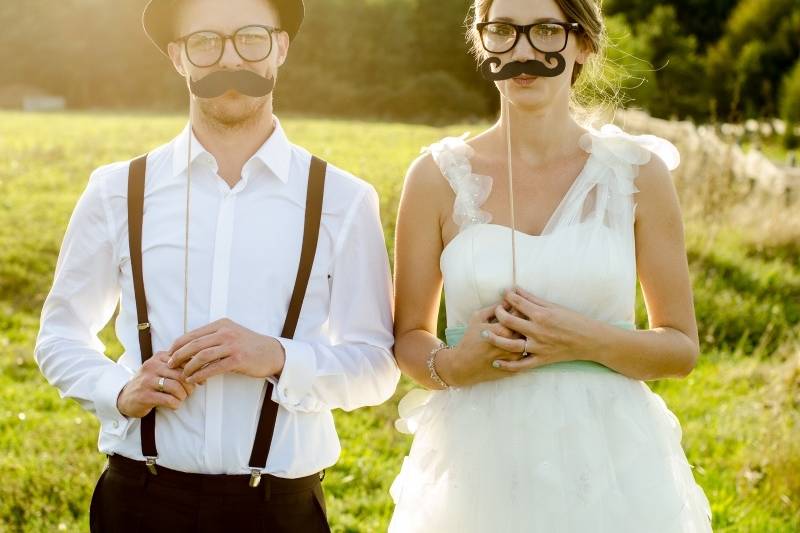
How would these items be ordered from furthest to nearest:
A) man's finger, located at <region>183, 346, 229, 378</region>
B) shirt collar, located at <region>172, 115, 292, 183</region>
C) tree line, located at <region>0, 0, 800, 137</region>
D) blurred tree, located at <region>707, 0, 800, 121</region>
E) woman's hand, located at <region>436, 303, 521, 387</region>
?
tree line, located at <region>0, 0, 800, 137</region> → blurred tree, located at <region>707, 0, 800, 121</region> → shirt collar, located at <region>172, 115, 292, 183</region> → woman's hand, located at <region>436, 303, 521, 387</region> → man's finger, located at <region>183, 346, 229, 378</region>

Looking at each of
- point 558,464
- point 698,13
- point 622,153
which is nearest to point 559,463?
point 558,464

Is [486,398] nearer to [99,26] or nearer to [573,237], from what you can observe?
[573,237]

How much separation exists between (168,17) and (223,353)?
3.09ft

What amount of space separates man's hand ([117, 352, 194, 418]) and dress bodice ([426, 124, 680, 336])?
74 centimetres

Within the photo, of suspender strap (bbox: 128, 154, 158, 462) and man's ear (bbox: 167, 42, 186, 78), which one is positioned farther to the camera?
man's ear (bbox: 167, 42, 186, 78)

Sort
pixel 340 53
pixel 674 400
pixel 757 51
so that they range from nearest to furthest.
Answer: pixel 674 400 → pixel 757 51 → pixel 340 53

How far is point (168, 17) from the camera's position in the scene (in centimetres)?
272

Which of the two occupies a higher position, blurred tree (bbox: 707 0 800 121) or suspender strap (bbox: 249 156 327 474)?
suspender strap (bbox: 249 156 327 474)

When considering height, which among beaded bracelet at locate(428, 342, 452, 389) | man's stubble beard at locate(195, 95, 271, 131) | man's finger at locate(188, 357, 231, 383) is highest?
man's stubble beard at locate(195, 95, 271, 131)

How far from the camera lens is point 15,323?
298 inches

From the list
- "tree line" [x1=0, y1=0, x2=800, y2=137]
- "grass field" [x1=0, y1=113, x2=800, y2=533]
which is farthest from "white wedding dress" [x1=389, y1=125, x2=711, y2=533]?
"tree line" [x1=0, y1=0, x2=800, y2=137]

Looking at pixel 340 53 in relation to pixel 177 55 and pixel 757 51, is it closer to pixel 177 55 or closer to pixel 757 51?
pixel 757 51

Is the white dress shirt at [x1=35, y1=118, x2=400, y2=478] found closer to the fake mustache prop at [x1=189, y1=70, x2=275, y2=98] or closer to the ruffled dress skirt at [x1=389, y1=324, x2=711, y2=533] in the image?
the fake mustache prop at [x1=189, y1=70, x2=275, y2=98]

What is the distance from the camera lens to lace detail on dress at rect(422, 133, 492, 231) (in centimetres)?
269
